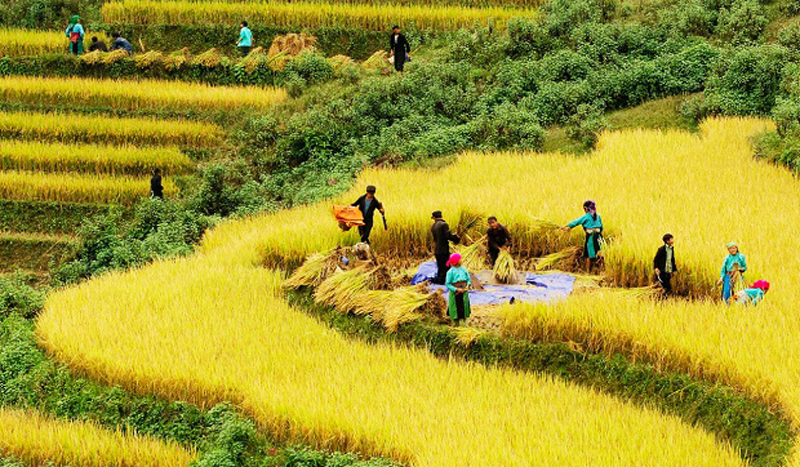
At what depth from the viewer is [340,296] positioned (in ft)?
47.5

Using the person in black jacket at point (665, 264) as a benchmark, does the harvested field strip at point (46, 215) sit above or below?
below

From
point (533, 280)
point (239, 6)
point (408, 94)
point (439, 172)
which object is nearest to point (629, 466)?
point (533, 280)

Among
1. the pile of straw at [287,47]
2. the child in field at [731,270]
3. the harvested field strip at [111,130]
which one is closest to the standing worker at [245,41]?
the pile of straw at [287,47]

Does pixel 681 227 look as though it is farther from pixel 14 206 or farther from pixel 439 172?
pixel 14 206

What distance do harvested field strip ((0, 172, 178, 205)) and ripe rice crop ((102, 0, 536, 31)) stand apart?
7340 millimetres

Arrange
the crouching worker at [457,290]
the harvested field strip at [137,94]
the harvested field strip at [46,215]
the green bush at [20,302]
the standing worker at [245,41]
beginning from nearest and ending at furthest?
the crouching worker at [457,290]
the green bush at [20,302]
the harvested field strip at [46,215]
the harvested field strip at [137,94]
the standing worker at [245,41]

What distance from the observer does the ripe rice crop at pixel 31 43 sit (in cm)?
2636

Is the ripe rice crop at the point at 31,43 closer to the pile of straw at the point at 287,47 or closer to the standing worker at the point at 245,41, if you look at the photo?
the standing worker at the point at 245,41

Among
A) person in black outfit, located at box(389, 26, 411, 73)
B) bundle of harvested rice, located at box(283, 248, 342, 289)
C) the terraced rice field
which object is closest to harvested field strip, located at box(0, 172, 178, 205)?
the terraced rice field

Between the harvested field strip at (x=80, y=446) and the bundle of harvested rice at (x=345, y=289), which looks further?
the bundle of harvested rice at (x=345, y=289)

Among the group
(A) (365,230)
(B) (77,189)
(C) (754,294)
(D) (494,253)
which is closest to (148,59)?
(B) (77,189)

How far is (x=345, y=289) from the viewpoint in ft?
47.6

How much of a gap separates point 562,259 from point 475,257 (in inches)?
41.3

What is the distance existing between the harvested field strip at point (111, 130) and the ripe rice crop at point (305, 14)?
4.93 m
